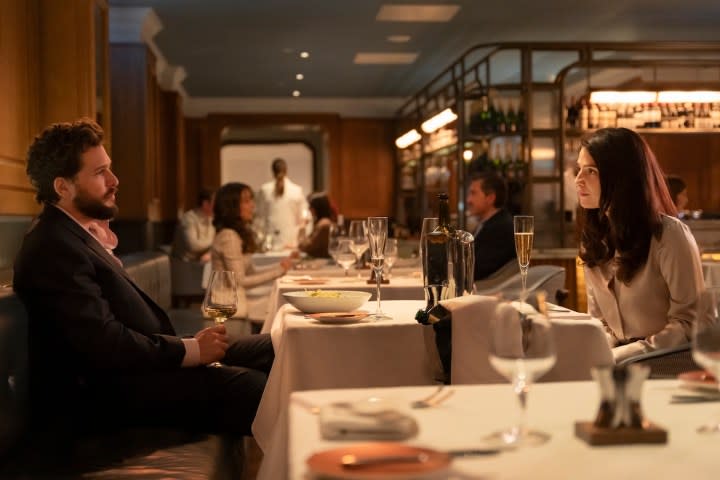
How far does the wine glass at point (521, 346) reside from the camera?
1.26 m

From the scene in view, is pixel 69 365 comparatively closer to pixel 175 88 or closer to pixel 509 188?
pixel 509 188

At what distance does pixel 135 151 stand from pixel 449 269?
254 inches

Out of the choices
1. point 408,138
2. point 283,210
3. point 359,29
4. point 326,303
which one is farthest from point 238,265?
point 408,138

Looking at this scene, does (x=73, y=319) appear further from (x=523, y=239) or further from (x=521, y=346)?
(x=521, y=346)

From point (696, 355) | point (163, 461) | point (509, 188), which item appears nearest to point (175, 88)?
point (509, 188)

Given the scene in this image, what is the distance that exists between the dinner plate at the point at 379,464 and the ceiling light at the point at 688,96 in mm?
8095

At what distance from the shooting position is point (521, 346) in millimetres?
1262

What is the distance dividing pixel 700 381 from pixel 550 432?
0.41 m

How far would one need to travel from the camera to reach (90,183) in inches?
113

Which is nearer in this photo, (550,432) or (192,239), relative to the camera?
(550,432)

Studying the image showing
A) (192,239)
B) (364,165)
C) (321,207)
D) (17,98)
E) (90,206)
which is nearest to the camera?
(90,206)

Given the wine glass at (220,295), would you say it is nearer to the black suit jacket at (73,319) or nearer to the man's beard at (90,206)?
the black suit jacket at (73,319)

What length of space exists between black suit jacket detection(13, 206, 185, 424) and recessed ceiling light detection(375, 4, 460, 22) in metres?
6.10

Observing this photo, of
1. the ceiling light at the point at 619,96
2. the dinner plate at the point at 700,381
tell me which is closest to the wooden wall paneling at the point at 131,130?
the ceiling light at the point at 619,96
